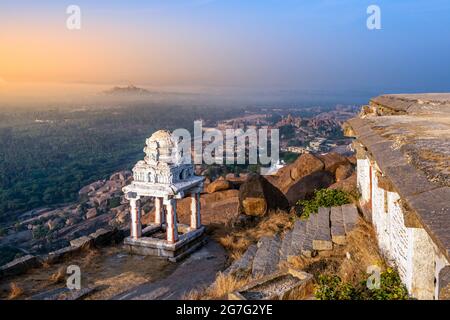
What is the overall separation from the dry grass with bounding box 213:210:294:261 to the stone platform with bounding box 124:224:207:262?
0.67 meters

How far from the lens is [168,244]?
33.1ft

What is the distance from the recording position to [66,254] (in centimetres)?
1012

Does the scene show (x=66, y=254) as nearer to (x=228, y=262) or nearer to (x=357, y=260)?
(x=228, y=262)

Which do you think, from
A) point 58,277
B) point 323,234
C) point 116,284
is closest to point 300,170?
point 323,234

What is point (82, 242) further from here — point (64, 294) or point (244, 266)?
point (244, 266)

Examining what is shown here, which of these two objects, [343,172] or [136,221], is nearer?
[136,221]

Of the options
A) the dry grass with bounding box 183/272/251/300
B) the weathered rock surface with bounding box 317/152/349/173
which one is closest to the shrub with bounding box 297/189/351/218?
the dry grass with bounding box 183/272/251/300

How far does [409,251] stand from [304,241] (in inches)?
125

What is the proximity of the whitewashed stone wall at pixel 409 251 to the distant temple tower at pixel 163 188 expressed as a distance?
506 cm

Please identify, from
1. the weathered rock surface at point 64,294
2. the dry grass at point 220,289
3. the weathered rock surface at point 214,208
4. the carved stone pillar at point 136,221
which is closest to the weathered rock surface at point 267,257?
the dry grass at point 220,289

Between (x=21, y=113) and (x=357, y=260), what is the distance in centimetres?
6497

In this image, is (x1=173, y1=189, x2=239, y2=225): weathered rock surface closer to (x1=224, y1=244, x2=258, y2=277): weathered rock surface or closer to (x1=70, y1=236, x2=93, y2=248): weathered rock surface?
(x1=70, y1=236, x2=93, y2=248): weathered rock surface

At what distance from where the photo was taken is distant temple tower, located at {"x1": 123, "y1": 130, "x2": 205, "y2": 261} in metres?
10.0
